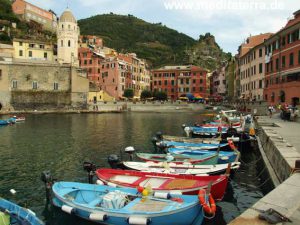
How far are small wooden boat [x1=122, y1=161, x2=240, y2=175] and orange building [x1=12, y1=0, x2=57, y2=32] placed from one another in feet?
349

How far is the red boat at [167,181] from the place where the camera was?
1264 cm

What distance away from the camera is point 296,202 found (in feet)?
30.2

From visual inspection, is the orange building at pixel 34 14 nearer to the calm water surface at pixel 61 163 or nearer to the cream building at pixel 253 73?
the cream building at pixel 253 73

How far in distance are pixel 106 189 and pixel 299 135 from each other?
57.6 ft

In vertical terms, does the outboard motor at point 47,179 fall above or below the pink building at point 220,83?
below

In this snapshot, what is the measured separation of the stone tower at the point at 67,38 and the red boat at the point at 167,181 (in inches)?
3074

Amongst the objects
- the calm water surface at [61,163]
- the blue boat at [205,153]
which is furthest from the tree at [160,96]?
the blue boat at [205,153]

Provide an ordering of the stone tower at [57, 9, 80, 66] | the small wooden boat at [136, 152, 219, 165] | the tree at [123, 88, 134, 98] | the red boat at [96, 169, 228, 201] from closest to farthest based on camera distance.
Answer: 1. the red boat at [96, 169, 228, 201]
2. the small wooden boat at [136, 152, 219, 165]
3. the stone tower at [57, 9, 80, 66]
4. the tree at [123, 88, 134, 98]

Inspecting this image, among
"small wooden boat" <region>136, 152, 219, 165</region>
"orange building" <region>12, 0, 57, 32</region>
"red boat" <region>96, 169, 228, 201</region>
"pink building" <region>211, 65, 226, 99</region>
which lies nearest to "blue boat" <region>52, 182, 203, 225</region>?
"red boat" <region>96, 169, 228, 201</region>

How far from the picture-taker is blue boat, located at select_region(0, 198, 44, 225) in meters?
9.53

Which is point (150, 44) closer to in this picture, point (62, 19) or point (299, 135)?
point (62, 19)

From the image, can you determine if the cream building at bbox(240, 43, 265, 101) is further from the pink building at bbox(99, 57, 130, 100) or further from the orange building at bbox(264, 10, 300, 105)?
the pink building at bbox(99, 57, 130, 100)

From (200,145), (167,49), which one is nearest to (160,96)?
(200,145)

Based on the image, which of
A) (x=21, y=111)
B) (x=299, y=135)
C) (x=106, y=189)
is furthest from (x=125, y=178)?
(x=21, y=111)
